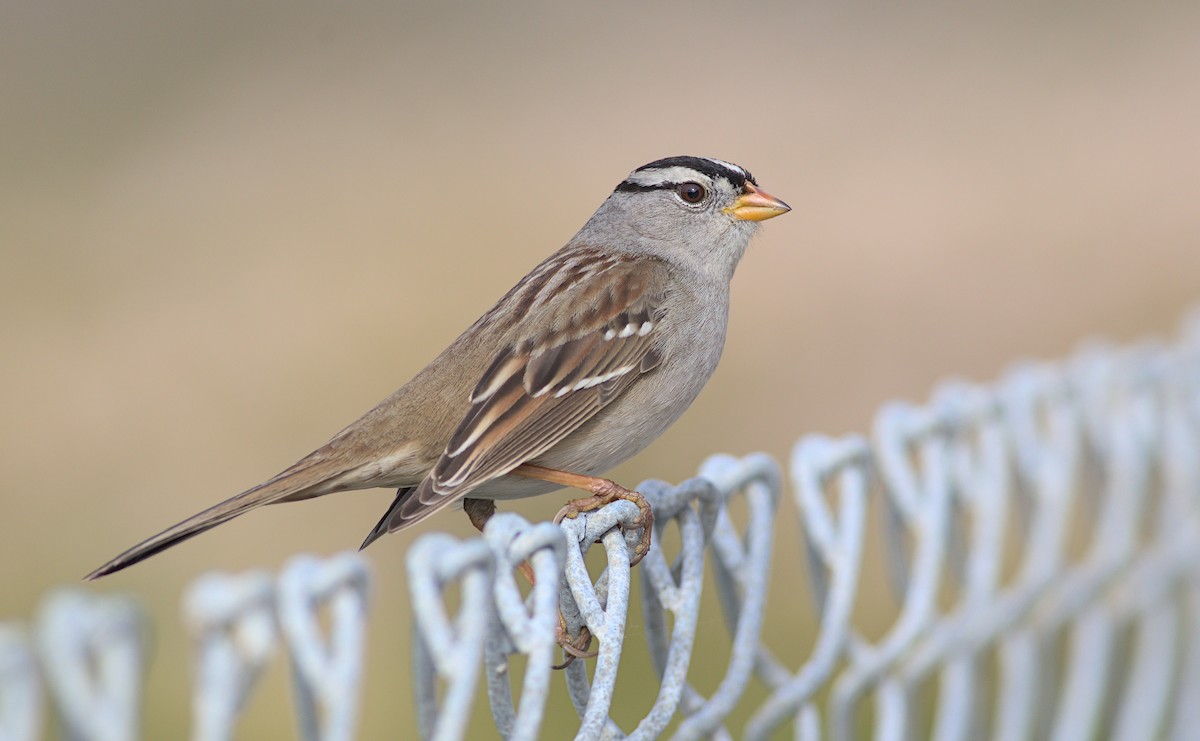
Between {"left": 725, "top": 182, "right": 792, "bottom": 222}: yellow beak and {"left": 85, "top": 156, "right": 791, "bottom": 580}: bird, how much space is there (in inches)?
5.9

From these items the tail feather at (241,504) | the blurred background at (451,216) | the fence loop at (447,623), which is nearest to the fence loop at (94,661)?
the fence loop at (447,623)

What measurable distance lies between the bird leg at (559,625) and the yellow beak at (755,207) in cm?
109

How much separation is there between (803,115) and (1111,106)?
2464 millimetres

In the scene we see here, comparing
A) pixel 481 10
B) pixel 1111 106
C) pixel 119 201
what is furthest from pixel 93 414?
pixel 1111 106

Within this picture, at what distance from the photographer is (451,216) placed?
29.5 feet

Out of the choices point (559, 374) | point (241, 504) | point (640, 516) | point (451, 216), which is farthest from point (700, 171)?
point (451, 216)

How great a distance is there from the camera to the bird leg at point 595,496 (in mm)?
2545

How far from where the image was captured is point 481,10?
39.4 feet

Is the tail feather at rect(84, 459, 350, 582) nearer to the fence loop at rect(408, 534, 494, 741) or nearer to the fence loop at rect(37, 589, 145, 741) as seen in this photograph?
the fence loop at rect(408, 534, 494, 741)

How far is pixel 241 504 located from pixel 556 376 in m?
0.95

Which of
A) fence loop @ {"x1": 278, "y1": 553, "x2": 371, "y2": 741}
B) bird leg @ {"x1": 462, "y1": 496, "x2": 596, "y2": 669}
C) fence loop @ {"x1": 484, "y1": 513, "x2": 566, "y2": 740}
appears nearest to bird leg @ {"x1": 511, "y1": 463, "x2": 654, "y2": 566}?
bird leg @ {"x1": 462, "y1": 496, "x2": 596, "y2": 669}

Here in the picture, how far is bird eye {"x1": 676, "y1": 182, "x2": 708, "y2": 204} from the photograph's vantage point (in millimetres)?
4301

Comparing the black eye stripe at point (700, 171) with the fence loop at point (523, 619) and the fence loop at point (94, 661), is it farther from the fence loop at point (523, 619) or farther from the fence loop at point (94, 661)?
the fence loop at point (94, 661)

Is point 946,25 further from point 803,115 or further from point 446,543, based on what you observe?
point 446,543
